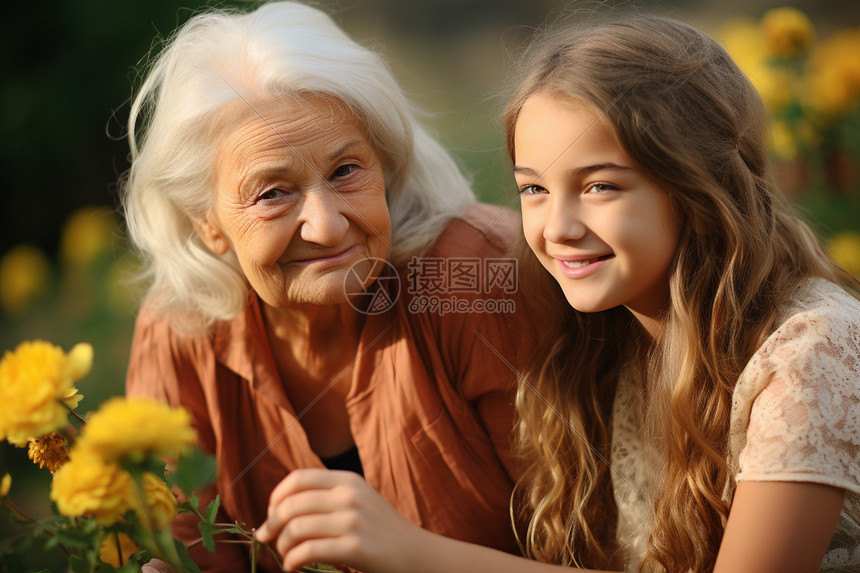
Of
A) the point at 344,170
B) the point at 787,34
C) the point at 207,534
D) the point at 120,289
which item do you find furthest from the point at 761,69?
the point at 120,289

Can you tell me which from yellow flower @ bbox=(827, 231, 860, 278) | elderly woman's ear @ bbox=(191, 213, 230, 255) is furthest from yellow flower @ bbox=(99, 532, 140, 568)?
yellow flower @ bbox=(827, 231, 860, 278)

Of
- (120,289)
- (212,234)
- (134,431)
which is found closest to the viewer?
(134,431)

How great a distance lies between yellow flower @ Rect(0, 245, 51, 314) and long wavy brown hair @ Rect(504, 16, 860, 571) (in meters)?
1.89

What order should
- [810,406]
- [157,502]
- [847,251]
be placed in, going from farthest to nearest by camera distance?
[847,251]
[810,406]
[157,502]

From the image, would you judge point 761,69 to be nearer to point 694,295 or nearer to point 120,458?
point 694,295

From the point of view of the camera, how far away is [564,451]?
4.00ft

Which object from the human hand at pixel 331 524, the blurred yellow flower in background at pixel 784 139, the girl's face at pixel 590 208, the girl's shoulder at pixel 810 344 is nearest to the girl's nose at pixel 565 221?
the girl's face at pixel 590 208

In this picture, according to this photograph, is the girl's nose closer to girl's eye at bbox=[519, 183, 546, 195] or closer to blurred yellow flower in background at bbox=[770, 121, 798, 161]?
girl's eye at bbox=[519, 183, 546, 195]

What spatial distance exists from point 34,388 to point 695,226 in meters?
0.76

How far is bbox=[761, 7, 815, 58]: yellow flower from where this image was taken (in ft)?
5.47

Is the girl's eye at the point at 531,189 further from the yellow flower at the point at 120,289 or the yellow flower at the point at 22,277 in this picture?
the yellow flower at the point at 22,277

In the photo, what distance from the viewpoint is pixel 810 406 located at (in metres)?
0.90

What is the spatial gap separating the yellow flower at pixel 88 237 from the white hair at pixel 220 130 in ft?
3.27

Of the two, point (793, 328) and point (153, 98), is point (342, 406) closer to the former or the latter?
point (153, 98)
